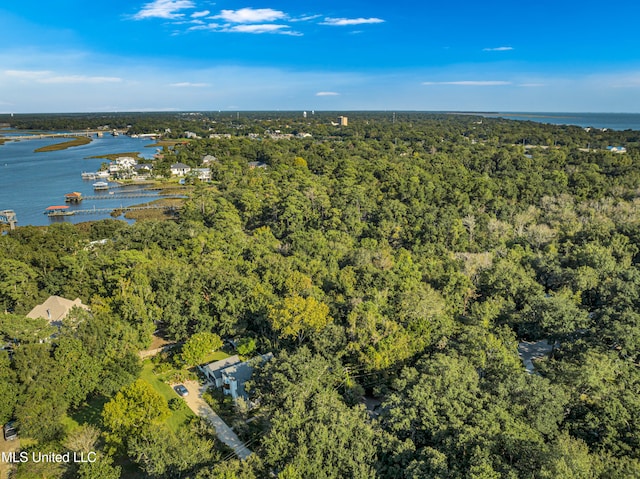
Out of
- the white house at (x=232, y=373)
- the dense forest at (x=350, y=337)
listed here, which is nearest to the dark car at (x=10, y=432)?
the dense forest at (x=350, y=337)

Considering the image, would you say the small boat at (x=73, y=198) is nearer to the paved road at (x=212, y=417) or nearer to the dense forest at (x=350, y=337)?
the dense forest at (x=350, y=337)

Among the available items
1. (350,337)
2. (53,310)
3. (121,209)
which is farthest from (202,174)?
(350,337)

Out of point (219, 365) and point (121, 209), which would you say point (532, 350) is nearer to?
point (219, 365)

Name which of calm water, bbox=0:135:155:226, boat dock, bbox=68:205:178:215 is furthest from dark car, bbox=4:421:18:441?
boat dock, bbox=68:205:178:215

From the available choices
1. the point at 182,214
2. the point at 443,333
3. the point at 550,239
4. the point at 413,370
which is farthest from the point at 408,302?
the point at 182,214

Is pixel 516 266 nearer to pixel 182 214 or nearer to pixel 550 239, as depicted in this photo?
pixel 550 239

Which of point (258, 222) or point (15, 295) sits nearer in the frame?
point (15, 295)

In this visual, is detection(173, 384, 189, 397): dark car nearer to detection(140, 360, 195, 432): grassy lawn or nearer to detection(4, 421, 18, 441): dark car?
detection(140, 360, 195, 432): grassy lawn
